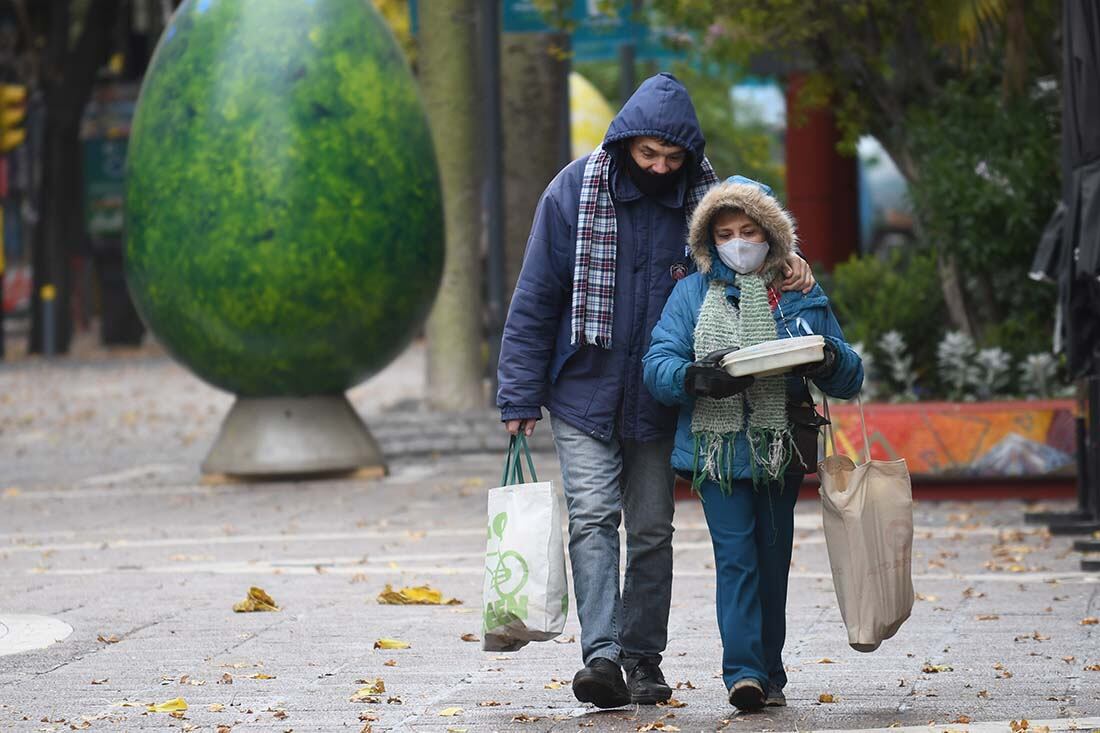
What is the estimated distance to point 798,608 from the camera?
8000mm

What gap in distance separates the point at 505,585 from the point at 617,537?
0.39m

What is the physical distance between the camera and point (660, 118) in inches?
231

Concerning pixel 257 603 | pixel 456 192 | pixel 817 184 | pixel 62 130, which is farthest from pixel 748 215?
pixel 62 130

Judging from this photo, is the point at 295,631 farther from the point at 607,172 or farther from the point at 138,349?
the point at 138,349

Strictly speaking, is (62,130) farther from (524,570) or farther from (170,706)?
(524,570)

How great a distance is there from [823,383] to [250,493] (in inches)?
302

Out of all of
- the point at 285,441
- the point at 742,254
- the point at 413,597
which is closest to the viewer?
the point at 742,254

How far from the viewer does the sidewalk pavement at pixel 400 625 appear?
5.86 m

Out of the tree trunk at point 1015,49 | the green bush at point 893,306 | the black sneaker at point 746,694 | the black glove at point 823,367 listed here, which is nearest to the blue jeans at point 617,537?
the black sneaker at point 746,694

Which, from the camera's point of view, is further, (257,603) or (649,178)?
(257,603)

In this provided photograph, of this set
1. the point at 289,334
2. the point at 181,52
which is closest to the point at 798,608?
the point at 289,334

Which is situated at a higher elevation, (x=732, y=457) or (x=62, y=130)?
(x=62, y=130)

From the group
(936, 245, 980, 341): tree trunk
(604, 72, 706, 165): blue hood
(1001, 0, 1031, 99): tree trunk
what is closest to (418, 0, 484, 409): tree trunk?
(936, 245, 980, 341): tree trunk

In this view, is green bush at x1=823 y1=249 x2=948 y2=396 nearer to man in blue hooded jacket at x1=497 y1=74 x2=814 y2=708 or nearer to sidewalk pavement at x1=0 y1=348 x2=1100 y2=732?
sidewalk pavement at x1=0 y1=348 x2=1100 y2=732
